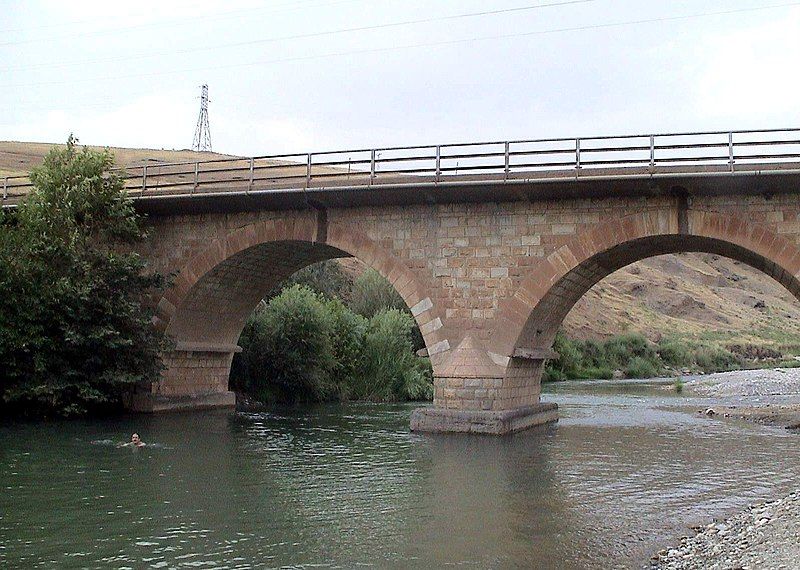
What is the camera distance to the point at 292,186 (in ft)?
86.1

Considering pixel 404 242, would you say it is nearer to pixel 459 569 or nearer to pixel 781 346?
pixel 459 569

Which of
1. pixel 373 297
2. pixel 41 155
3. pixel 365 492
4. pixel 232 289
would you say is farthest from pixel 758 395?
pixel 41 155

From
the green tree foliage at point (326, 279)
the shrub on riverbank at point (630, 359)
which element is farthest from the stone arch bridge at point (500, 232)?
the shrub on riverbank at point (630, 359)

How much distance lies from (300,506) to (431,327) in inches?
409

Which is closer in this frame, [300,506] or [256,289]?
[300,506]

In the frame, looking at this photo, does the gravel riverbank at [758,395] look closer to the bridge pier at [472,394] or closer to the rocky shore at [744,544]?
the bridge pier at [472,394]

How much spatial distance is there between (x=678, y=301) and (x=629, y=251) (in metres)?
84.5

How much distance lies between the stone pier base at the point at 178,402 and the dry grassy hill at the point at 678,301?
3114 centimetres

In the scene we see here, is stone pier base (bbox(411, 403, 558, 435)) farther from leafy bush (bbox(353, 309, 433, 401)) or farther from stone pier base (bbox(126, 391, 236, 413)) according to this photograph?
leafy bush (bbox(353, 309, 433, 401))

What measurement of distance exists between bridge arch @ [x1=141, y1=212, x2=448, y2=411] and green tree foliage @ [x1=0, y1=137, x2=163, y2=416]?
5.04 ft

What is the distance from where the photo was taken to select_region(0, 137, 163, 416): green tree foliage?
2489 cm

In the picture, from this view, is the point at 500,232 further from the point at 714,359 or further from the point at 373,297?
the point at 714,359

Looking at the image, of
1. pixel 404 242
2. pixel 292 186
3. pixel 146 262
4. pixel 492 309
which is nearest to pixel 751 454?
pixel 492 309

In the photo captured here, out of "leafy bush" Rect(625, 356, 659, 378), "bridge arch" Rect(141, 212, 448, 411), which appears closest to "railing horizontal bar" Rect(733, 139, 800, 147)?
"bridge arch" Rect(141, 212, 448, 411)
